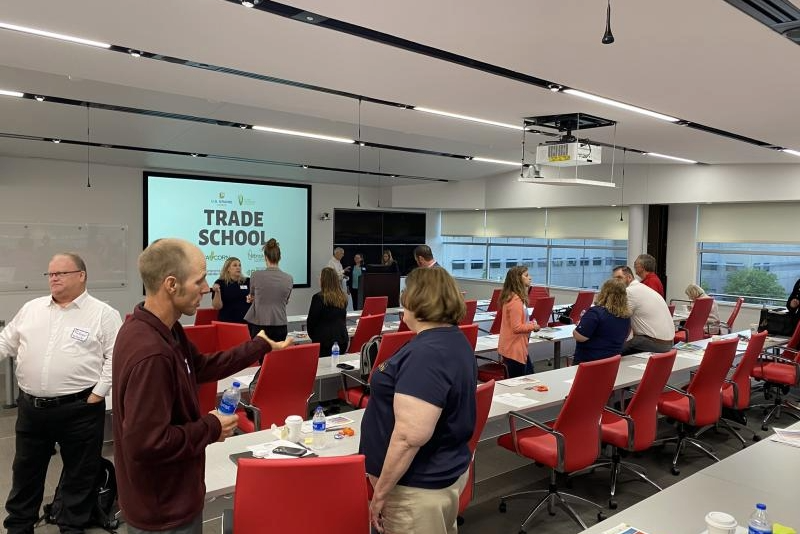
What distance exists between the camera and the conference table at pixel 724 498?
83.8 inches

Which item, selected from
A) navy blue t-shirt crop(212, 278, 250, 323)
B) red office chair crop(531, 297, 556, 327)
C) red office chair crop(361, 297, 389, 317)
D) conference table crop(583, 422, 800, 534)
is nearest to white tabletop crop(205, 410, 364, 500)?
conference table crop(583, 422, 800, 534)

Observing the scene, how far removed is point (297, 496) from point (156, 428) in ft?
1.82

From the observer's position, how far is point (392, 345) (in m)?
4.73

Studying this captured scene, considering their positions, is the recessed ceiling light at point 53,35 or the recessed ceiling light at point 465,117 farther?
the recessed ceiling light at point 465,117

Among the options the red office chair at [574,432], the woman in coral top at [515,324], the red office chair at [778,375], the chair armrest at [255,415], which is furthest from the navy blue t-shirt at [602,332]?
the chair armrest at [255,415]

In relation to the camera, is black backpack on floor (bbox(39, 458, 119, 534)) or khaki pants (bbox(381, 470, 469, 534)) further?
black backpack on floor (bbox(39, 458, 119, 534))

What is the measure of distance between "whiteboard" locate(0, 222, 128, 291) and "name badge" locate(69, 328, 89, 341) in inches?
283

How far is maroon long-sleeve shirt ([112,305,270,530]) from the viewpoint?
1.60 m

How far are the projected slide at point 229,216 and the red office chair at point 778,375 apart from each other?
8.63m

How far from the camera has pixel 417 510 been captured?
2035 millimetres

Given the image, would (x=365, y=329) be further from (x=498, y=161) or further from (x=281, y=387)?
(x=498, y=161)

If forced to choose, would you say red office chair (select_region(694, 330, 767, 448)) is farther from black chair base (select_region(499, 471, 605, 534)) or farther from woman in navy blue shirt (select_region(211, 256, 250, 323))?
woman in navy blue shirt (select_region(211, 256, 250, 323))

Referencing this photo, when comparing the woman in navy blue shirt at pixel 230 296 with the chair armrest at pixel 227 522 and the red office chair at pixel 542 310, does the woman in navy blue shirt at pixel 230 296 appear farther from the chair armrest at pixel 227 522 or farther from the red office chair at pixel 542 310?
the chair armrest at pixel 227 522

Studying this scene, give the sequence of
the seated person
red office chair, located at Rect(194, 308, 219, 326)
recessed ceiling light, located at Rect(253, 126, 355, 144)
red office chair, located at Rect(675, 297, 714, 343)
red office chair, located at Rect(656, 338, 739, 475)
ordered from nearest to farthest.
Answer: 1. red office chair, located at Rect(656, 338, 739, 475)
2. red office chair, located at Rect(194, 308, 219, 326)
3. recessed ceiling light, located at Rect(253, 126, 355, 144)
4. red office chair, located at Rect(675, 297, 714, 343)
5. the seated person
